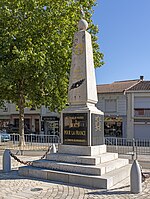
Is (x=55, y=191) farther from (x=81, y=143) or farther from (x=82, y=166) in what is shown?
(x=81, y=143)

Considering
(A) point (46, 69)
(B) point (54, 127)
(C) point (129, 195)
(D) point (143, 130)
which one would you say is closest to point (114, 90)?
(D) point (143, 130)

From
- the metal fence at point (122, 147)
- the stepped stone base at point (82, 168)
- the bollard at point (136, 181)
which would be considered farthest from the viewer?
the metal fence at point (122, 147)

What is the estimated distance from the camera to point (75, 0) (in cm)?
2192

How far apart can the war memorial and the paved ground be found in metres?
0.41

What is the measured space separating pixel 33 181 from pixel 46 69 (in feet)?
35.2

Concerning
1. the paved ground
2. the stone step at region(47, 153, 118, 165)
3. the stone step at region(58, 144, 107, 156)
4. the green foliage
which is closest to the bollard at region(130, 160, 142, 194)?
the paved ground

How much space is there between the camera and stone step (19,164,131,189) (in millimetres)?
8211

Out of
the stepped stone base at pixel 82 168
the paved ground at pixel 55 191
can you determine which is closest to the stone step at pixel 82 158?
the stepped stone base at pixel 82 168

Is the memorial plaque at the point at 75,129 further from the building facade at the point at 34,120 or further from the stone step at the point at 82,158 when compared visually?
the building facade at the point at 34,120

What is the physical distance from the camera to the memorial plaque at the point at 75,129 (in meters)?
10.0

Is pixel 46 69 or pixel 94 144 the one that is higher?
pixel 46 69

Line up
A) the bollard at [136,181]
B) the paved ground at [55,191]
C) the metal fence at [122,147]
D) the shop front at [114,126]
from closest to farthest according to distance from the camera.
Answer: the paved ground at [55,191] → the bollard at [136,181] → the metal fence at [122,147] → the shop front at [114,126]

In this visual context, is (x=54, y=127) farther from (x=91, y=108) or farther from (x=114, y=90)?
(x=91, y=108)

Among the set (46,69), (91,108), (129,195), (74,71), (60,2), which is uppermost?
(60,2)
